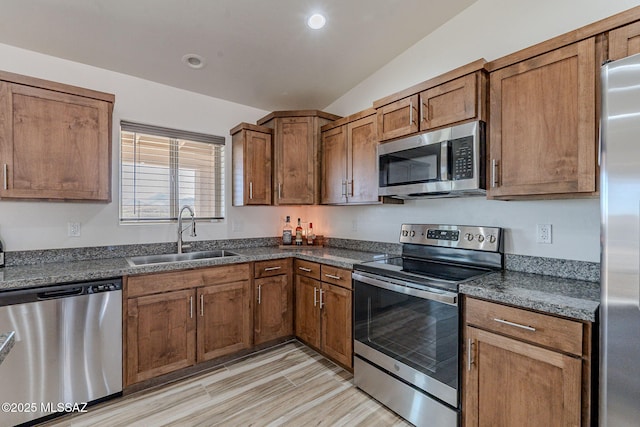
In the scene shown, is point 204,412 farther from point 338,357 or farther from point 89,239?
point 89,239

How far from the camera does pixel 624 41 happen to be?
53.6 inches

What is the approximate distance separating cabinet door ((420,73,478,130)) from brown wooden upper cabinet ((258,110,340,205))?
1251mm

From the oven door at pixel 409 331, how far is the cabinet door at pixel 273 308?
0.86 m

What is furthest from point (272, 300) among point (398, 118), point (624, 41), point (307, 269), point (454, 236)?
point (624, 41)

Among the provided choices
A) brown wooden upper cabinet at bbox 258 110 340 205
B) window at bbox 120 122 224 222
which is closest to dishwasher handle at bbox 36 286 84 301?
window at bbox 120 122 224 222

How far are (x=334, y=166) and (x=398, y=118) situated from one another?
0.86 metres

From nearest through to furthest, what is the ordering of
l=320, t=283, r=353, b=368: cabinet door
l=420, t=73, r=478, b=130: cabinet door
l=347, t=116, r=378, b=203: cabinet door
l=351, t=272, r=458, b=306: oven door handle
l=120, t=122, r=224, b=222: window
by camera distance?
l=351, t=272, r=458, b=306: oven door handle → l=420, t=73, r=478, b=130: cabinet door → l=320, t=283, r=353, b=368: cabinet door → l=347, t=116, r=378, b=203: cabinet door → l=120, t=122, r=224, b=222: window

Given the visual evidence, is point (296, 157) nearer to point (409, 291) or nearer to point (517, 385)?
point (409, 291)

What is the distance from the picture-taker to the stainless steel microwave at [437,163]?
6.15ft

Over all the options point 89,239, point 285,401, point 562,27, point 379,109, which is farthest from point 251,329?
point 562,27

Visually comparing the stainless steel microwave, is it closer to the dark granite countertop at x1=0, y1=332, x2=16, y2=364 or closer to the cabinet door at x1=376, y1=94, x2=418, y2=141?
the cabinet door at x1=376, y1=94, x2=418, y2=141

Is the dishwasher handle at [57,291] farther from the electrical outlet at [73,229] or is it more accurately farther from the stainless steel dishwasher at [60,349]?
the electrical outlet at [73,229]

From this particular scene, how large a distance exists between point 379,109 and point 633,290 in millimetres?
1930

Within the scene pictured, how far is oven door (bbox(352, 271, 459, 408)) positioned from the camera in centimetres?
168
